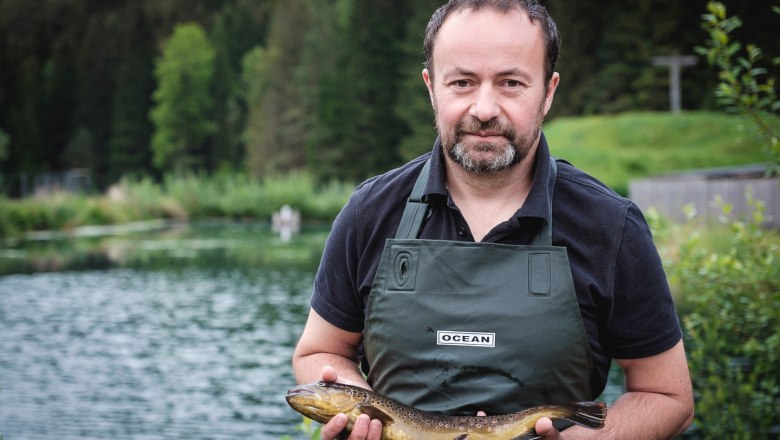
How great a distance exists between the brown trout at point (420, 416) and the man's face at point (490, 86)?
0.59 m

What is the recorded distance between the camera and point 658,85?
50.2 m

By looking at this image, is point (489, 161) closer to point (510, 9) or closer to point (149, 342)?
point (510, 9)

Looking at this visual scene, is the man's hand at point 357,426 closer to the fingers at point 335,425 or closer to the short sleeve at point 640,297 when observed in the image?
the fingers at point 335,425

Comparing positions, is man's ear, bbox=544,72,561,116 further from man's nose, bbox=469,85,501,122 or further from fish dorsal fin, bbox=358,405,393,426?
fish dorsal fin, bbox=358,405,393,426

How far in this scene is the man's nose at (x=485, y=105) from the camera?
223cm

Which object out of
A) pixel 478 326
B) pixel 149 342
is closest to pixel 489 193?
pixel 478 326

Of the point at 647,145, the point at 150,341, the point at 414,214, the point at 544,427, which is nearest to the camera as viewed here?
the point at 544,427

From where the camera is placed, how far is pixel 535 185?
229 cm

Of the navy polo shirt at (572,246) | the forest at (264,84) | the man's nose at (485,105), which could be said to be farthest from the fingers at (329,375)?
the forest at (264,84)

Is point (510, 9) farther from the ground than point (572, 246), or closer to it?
farther from the ground

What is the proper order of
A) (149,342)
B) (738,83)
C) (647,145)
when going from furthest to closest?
(647,145) < (149,342) < (738,83)

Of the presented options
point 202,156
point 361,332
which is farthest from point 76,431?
point 202,156

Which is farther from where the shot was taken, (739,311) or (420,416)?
(739,311)

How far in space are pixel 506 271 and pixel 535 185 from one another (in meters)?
0.23
